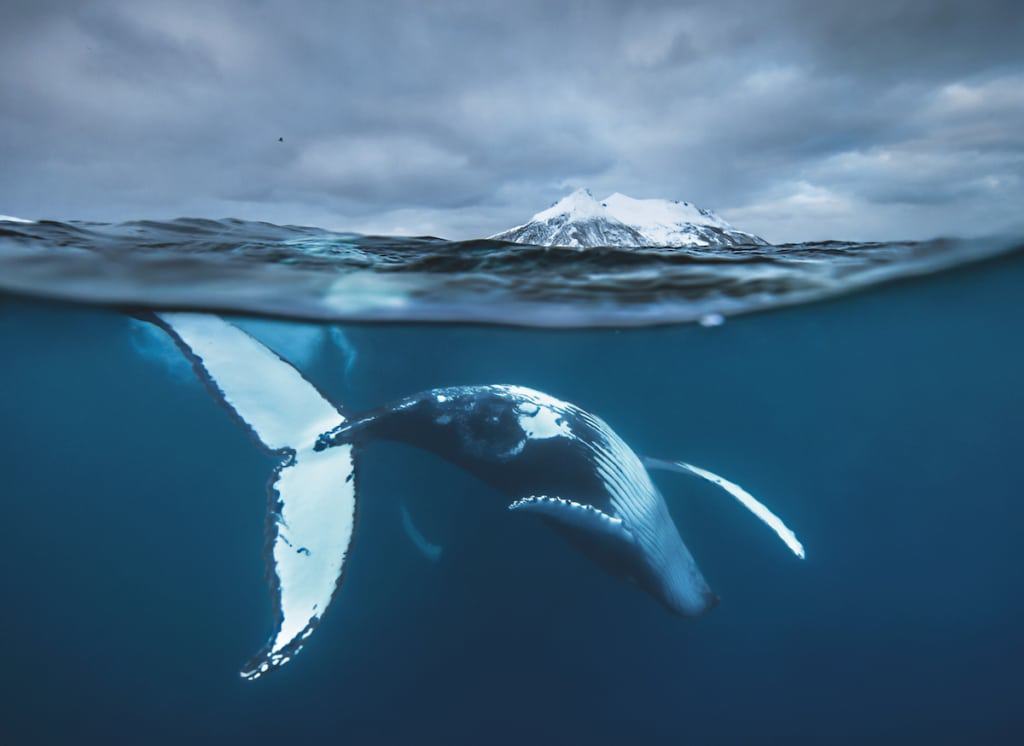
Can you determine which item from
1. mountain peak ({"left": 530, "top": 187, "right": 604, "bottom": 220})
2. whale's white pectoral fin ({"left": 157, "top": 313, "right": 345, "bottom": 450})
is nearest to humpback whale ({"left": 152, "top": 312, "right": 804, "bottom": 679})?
whale's white pectoral fin ({"left": 157, "top": 313, "right": 345, "bottom": 450})

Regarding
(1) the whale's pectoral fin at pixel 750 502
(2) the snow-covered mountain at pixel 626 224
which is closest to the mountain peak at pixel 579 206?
(2) the snow-covered mountain at pixel 626 224

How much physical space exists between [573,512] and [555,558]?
4.87 meters

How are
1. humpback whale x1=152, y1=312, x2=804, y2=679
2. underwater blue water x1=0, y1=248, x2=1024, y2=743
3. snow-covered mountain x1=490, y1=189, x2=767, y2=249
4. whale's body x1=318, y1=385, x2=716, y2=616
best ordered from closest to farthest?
1. humpback whale x1=152, y1=312, x2=804, y2=679
2. whale's body x1=318, y1=385, x2=716, y2=616
3. underwater blue water x1=0, y1=248, x2=1024, y2=743
4. snow-covered mountain x1=490, y1=189, x2=767, y2=249

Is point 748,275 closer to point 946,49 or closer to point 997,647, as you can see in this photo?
point 946,49

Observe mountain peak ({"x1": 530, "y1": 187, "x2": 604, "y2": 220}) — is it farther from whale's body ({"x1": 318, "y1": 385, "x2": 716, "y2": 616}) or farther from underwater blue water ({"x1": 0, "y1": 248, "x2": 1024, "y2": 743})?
whale's body ({"x1": 318, "y1": 385, "x2": 716, "y2": 616})

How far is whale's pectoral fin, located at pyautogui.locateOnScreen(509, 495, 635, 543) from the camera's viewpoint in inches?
179

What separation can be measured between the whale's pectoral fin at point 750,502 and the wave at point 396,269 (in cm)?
311

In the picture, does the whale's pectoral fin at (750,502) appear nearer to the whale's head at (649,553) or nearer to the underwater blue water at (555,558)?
the whale's head at (649,553)

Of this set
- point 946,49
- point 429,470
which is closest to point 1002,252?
point 946,49

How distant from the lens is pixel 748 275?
8.76m

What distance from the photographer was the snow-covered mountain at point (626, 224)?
21.5m

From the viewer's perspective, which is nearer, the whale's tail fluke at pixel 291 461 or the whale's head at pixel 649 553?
the whale's tail fluke at pixel 291 461

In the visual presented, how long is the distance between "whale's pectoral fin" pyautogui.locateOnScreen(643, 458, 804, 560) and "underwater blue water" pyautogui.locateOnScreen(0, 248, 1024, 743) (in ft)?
8.67

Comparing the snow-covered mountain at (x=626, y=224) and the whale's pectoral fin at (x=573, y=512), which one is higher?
the snow-covered mountain at (x=626, y=224)
